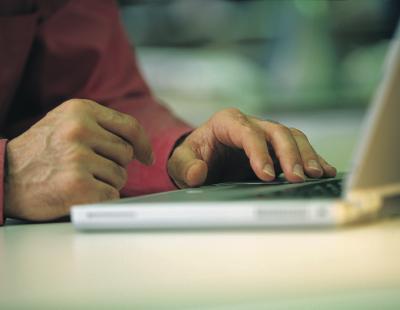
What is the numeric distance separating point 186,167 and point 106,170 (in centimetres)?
12

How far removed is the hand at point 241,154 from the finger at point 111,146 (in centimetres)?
8

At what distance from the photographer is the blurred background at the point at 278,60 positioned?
213 centimetres

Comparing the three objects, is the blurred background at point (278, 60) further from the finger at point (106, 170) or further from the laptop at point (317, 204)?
the laptop at point (317, 204)

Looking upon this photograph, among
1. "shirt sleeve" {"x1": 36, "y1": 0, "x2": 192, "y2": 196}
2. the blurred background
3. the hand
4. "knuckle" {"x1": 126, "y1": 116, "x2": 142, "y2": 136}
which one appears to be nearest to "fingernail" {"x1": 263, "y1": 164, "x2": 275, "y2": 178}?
the hand

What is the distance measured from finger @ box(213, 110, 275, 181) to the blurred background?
54.1 inches

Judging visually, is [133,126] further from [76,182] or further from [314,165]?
[314,165]

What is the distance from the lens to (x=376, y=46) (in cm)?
216

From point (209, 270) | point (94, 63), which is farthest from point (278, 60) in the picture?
point (209, 270)

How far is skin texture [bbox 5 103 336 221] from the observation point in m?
0.60

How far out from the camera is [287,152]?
62 centimetres

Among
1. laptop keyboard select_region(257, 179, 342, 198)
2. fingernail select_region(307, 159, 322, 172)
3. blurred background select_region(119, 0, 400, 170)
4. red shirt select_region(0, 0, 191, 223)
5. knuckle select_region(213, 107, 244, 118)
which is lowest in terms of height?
blurred background select_region(119, 0, 400, 170)

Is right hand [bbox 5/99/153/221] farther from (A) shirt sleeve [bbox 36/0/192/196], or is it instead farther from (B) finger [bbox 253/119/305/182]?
(A) shirt sleeve [bbox 36/0/192/196]

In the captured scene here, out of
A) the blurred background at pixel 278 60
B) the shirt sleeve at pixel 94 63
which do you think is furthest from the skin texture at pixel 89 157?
the blurred background at pixel 278 60

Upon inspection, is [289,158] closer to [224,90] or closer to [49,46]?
[49,46]
